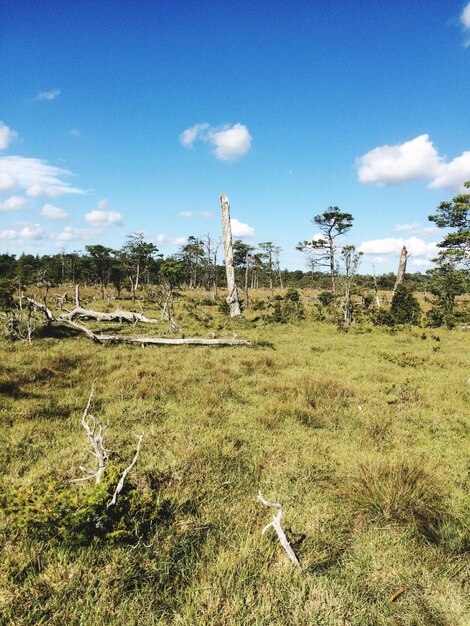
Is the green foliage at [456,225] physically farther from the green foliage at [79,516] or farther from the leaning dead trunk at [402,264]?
the green foliage at [79,516]

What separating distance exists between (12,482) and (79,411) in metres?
2.27

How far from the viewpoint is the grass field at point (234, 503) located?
2584mm

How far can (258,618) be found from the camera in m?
2.46

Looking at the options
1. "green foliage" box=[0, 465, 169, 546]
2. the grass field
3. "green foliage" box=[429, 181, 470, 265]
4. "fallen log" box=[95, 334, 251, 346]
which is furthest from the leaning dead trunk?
"green foliage" box=[0, 465, 169, 546]

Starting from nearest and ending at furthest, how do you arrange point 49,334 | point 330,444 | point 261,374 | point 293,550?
point 293,550 → point 330,444 → point 261,374 → point 49,334

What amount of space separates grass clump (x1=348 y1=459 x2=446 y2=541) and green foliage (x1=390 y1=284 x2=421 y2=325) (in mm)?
19345

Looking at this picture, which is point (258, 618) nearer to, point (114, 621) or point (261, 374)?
point (114, 621)

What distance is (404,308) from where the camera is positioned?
22172mm

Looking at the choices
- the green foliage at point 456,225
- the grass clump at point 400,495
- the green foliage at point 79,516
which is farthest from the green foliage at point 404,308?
the green foliage at point 79,516

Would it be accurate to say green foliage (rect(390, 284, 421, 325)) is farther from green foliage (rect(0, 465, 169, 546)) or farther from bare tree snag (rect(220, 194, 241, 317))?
green foliage (rect(0, 465, 169, 546))

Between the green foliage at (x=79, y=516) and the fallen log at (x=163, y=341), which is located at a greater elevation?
the fallen log at (x=163, y=341)

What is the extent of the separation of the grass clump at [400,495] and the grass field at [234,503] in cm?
2

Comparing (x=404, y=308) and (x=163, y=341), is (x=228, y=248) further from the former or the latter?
(x=163, y=341)

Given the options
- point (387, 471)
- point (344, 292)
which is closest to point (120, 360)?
point (387, 471)
